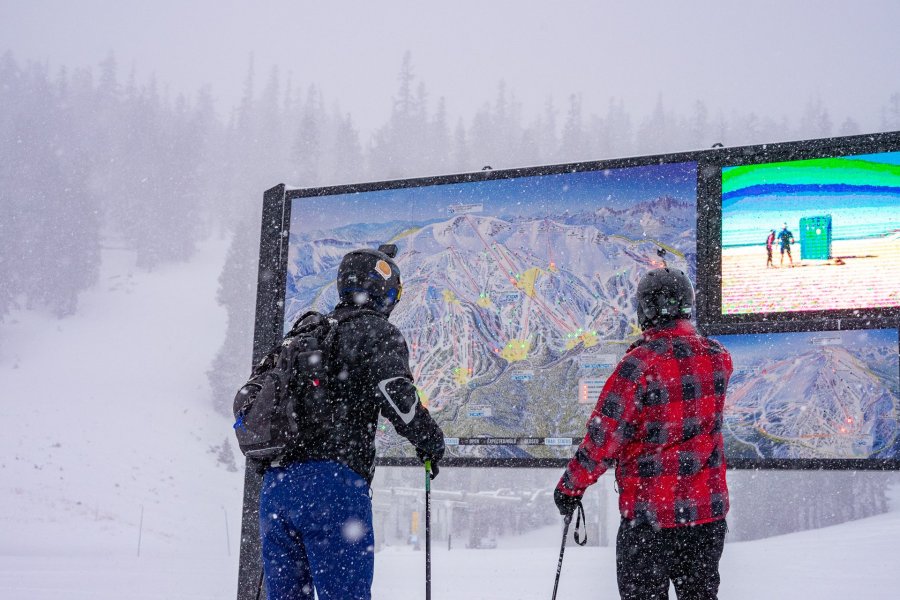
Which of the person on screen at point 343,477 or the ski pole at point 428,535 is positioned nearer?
the person on screen at point 343,477

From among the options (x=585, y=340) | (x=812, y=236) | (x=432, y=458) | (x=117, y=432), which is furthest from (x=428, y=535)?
(x=117, y=432)

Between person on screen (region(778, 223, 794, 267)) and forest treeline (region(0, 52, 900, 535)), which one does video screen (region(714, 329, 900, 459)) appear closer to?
person on screen (region(778, 223, 794, 267))

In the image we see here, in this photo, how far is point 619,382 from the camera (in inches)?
138

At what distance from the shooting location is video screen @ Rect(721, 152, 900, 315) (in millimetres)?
4965

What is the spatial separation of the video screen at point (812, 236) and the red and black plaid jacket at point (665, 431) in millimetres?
1911

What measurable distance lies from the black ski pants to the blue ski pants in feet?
3.85

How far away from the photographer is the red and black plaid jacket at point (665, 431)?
134 inches

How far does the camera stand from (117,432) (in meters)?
40.5

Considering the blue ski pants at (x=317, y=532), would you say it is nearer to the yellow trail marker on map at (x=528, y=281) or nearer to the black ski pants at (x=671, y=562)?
the black ski pants at (x=671, y=562)

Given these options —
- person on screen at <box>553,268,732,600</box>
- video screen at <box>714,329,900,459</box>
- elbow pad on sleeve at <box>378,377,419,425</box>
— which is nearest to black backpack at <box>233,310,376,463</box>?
elbow pad on sleeve at <box>378,377,419,425</box>

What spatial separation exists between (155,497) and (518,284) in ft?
106

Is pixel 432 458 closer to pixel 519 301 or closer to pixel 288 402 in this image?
pixel 288 402

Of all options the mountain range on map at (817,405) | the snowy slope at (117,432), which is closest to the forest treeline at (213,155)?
the snowy slope at (117,432)

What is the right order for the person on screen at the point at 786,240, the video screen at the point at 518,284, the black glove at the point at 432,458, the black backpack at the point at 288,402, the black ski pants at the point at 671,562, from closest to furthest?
1. the black backpack at the point at 288,402
2. the black ski pants at the point at 671,562
3. the black glove at the point at 432,458
4. the person on screen at the point at 786,240
5. the video screen at the point at 518,284
